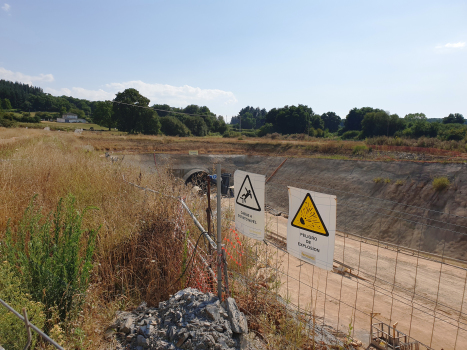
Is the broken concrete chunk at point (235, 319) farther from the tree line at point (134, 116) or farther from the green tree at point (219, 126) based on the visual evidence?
the green tree at point (219, 126)

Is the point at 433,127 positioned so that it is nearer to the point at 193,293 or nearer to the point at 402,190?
the point at 402,190

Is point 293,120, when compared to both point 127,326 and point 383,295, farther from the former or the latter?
point 127,326

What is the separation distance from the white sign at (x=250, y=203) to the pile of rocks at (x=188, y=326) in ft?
3.43

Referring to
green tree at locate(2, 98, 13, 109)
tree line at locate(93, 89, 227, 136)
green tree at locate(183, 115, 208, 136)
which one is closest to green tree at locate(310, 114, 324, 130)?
green tree at locate(183, 115, 208, 136)

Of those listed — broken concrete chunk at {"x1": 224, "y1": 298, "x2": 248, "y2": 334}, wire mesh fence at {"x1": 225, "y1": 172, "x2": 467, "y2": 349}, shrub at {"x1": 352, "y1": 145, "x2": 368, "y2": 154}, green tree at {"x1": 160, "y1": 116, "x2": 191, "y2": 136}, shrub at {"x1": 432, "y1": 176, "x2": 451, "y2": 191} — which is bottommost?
wire mesh fence at {"x1": 225, "y1": 172, "x2": 467, "y2": 349}

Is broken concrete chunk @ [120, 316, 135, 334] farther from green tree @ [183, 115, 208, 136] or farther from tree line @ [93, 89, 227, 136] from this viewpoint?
green tree @ [183, 115, 208, 136]

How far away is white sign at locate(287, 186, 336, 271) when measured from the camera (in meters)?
3.03

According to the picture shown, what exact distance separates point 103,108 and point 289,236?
7970 centimetres

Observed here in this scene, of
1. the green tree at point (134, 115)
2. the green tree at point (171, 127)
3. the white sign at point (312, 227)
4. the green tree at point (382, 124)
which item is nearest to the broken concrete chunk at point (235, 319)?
the white sign at point (312, 227)

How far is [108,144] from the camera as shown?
1391 inches

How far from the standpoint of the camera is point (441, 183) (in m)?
19.3

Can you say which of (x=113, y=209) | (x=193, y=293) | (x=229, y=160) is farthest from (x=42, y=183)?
(x=229, y=160)

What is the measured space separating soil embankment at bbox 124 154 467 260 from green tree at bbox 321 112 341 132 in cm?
7135

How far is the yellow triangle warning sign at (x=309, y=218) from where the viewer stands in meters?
3.14
